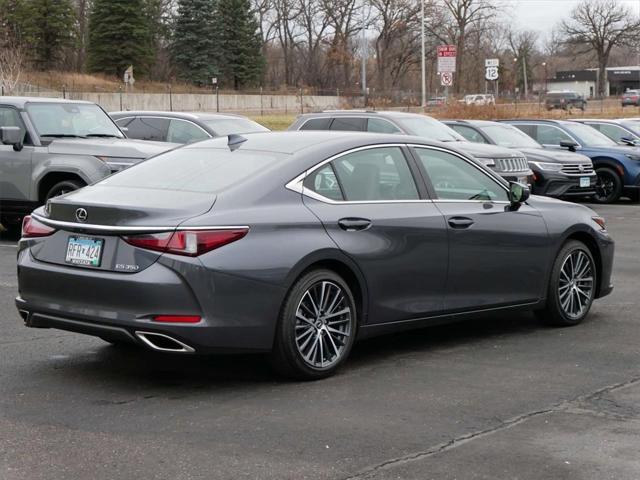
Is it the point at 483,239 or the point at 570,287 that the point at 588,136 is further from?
the point at 483,239

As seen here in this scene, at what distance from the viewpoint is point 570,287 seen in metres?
8.16

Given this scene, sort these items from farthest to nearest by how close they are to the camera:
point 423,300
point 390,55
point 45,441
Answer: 1. point 390,55
2. point 423,300
3. point 45,441

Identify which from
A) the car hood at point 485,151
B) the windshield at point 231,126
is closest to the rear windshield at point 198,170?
the windshield at point 231,126

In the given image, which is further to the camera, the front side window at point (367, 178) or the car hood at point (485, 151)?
the car hood at point (485, 151)

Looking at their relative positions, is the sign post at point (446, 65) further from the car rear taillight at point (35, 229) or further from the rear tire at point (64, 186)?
the car rear taillight at point (35, 229)

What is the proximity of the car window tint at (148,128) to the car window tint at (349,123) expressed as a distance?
2.96 m

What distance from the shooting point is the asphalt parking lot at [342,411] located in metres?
4.73

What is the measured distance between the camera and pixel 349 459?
15.8 ft

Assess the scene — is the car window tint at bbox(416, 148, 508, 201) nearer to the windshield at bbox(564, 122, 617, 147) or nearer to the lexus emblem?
the lexus emblem

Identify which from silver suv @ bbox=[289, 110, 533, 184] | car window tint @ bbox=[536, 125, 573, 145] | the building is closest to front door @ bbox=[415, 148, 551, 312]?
silver suv @ bbox=[289, 110, 533, 184]

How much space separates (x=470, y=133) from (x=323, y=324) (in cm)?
1451

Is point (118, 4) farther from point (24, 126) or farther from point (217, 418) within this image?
point (217, 418)

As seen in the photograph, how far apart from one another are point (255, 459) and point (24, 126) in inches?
388

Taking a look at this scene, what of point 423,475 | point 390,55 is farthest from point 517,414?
point 390,55
